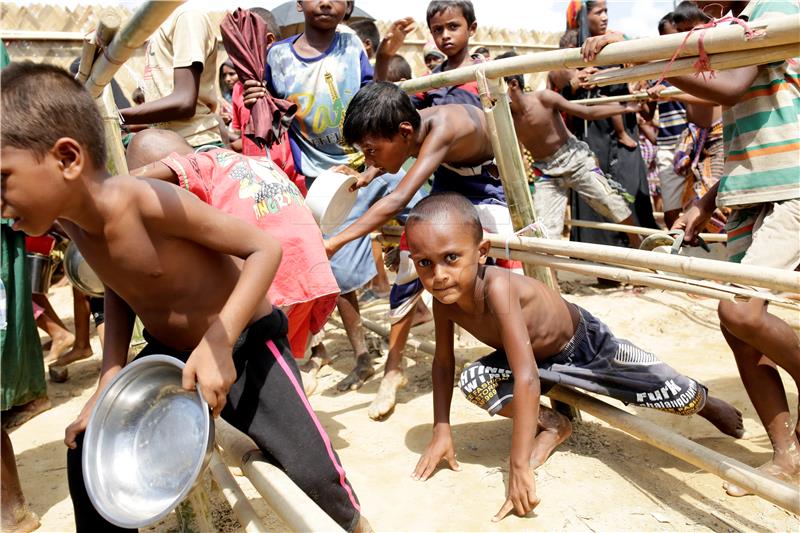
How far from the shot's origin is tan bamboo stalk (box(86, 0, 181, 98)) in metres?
1.35

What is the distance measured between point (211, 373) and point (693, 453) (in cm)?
153

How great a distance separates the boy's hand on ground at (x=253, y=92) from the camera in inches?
138

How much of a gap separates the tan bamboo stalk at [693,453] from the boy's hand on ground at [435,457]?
0.47 m

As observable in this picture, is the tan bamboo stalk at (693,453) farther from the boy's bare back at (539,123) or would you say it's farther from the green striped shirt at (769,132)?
the boy's bare back at (539,123)

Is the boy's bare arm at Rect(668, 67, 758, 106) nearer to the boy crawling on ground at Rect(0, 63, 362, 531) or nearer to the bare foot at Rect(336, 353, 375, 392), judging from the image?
the boy crawling on ground at Rect(0, 63, 362, 531)

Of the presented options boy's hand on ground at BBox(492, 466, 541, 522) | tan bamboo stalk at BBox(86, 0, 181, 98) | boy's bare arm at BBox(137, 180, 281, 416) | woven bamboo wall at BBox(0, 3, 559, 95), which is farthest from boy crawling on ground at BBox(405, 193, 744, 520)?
woven bamboo wall at BBox(0, 3, 559, 95)

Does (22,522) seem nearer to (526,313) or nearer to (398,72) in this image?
(526,313)

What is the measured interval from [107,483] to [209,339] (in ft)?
1.59

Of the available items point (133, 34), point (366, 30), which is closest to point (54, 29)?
point (366, 30)

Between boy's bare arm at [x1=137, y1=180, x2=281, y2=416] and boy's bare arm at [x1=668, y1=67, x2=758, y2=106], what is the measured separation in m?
1.41

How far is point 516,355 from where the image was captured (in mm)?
2328

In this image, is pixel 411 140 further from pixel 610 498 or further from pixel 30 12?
pixel 30 12

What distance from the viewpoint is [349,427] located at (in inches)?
125

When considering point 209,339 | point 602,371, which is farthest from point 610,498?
point 209,339
